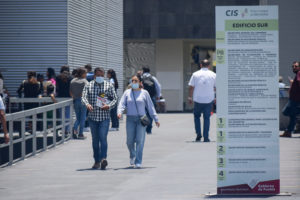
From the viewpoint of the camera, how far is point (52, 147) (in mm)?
18594

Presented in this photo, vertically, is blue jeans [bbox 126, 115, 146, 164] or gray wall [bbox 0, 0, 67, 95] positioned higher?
gray wall [bbox 0, 0, 67, 95]

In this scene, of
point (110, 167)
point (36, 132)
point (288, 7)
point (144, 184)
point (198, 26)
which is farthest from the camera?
point (198, 26)

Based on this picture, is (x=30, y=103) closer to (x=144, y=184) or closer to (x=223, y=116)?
(x=144, y=184)

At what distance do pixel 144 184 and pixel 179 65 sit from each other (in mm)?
31283

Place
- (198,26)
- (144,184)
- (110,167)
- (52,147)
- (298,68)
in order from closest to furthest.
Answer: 1. (144,184)
2. (110,167)
3. (52,147)
4. (298,68)
5. (198,26)

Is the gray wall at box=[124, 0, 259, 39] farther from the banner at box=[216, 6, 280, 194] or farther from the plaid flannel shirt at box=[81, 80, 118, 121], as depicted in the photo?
the banner at box=[216, 6, 280, 194]

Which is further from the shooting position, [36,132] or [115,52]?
[115,52]

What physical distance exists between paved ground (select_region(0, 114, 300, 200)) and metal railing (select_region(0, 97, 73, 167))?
269mm

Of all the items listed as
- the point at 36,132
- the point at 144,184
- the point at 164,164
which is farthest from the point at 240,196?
the point at 36,132

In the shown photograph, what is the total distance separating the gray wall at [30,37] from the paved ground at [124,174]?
5.30 m

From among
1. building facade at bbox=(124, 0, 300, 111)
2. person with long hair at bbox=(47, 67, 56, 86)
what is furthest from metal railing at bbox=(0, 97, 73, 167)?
building facade at bbox=(124, 0, 300, 111)

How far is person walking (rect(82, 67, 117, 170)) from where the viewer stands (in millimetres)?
14031

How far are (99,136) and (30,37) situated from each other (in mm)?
10452

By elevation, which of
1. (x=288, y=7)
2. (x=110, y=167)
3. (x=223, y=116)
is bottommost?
(x=110, y=167)
